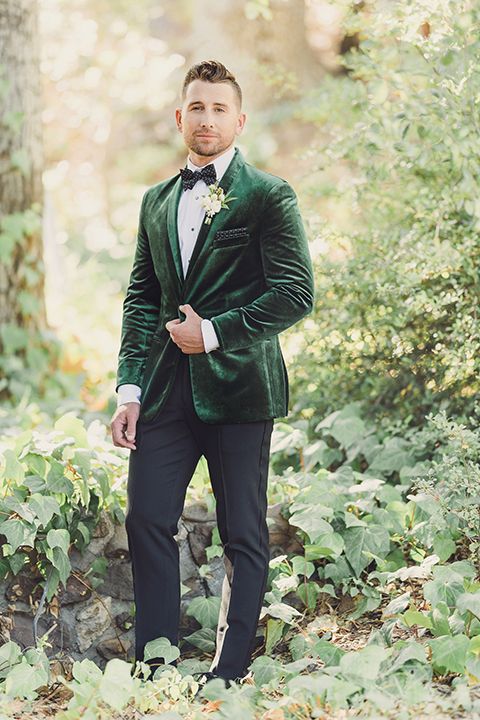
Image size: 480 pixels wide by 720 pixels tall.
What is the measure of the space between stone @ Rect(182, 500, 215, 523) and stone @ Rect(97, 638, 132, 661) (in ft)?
1.72

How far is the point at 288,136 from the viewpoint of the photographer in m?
11.5

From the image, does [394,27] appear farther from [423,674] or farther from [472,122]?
[423,674]

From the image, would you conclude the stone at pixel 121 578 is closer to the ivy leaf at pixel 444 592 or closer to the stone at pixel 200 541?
the stone at pixel 200 541

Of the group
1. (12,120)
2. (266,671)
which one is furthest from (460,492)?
(12,120)

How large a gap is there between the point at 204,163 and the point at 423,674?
165 centimetres

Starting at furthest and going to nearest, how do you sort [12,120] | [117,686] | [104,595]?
1. [12,120]
2. [104,595]
3. [117,686]

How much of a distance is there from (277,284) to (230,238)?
0.69 feet

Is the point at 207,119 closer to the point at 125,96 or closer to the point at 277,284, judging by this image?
the point at 277,284

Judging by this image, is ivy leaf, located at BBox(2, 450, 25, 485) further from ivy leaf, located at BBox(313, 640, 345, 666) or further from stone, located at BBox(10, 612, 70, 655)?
ivy leaf, located at BBox(313, 640, 345, 666)

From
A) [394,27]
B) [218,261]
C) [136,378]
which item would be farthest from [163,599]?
[394,27]

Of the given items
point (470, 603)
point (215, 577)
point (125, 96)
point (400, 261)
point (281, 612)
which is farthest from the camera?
point (125, 96)

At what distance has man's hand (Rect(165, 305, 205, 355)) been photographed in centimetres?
195

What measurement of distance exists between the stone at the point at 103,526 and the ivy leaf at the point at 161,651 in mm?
584

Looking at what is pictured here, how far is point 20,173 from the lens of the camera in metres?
4.52
